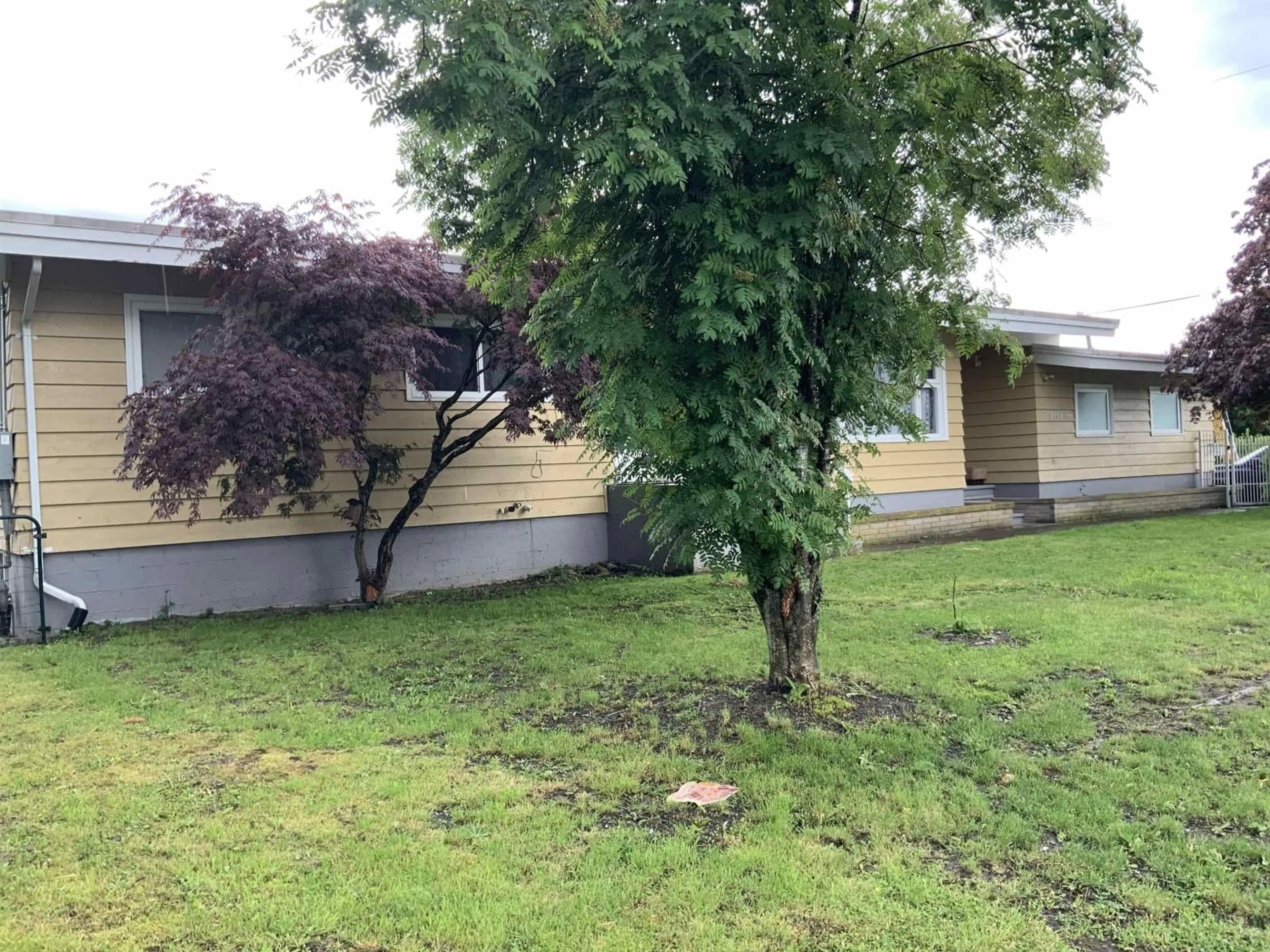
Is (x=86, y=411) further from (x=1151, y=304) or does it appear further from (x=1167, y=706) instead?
(x=1151, y=304)

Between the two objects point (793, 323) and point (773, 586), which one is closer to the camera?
point (793, 323)

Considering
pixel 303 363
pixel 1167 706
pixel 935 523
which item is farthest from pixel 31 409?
pixel 935 523

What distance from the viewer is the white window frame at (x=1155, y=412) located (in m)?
18.3

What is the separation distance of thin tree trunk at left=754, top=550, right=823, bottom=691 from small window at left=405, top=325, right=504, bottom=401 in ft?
17.2

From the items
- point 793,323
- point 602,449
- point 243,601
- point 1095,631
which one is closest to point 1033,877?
point 793,323

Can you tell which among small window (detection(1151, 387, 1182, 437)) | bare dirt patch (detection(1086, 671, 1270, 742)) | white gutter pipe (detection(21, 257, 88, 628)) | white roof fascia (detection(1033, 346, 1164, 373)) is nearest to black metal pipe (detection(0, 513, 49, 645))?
white gutter pipe (detection(21, 257, 88, 628))

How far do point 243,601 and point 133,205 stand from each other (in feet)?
14.2

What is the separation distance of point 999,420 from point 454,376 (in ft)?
37.6

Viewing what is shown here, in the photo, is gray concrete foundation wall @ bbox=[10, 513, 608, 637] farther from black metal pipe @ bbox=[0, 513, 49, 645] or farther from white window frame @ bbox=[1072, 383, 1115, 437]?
white window frame @ bbox=[1072, 383, 1115, 437]

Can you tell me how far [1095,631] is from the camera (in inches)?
249

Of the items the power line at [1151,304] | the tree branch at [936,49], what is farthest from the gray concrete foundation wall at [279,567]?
the power line at [1151,304]

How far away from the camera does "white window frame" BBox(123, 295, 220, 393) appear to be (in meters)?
8.16

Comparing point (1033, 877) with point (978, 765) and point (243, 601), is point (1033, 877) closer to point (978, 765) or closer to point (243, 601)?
point (978, 765)

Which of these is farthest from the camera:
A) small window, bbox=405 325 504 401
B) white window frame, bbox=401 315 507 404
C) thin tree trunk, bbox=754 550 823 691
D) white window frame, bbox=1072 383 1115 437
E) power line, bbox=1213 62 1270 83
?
white window frame, bbox=1072 383 1115 437
